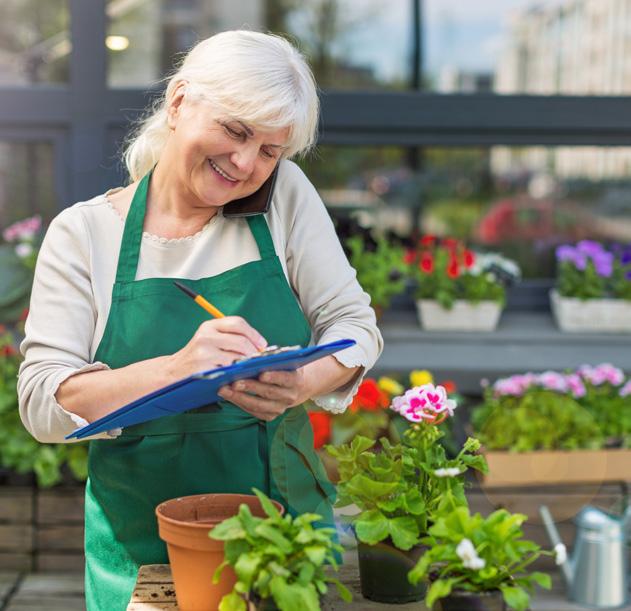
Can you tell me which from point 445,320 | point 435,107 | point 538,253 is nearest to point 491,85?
point 435,107

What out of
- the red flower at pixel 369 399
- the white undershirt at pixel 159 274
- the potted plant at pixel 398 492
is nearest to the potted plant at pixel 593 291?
the red flower at pixel 369 399

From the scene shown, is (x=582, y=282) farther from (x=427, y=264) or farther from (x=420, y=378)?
(x=420, y=378)

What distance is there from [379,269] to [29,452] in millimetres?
1490

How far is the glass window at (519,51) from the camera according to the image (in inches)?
185

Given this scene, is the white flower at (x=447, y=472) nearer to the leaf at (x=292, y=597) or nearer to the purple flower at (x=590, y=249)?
the leaf at (x=292, y=597)

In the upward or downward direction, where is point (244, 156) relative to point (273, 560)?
upward

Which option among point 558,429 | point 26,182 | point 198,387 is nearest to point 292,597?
point 198,387

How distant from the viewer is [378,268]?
432 centimetres

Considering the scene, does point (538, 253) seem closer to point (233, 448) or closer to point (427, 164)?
point (427, 164)

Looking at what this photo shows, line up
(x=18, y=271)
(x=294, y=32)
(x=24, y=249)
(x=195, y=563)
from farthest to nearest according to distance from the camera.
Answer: (x=294, y=32) < (x=18, y=271) < (x=24, y=249) < (x=195, y=563)

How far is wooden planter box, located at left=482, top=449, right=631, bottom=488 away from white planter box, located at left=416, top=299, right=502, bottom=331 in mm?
759

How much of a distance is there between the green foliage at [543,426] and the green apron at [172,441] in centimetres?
215

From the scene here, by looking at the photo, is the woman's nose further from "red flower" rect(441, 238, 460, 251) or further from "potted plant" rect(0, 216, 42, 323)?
"red flower" rect(441, 238, 460, 251)

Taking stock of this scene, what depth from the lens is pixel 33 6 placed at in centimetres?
456
